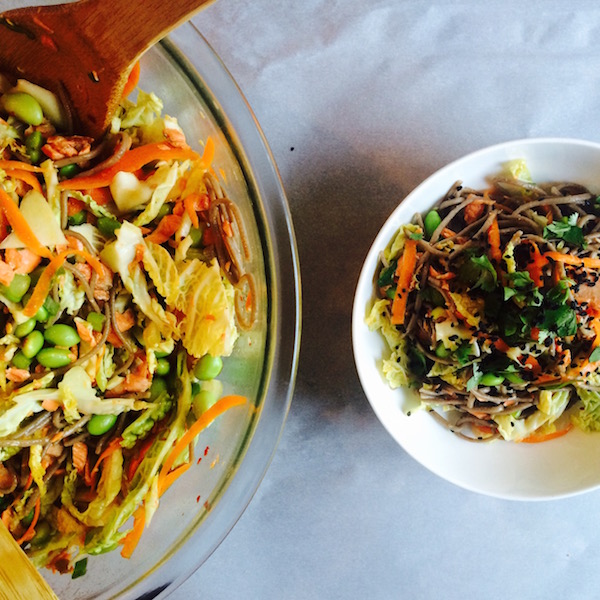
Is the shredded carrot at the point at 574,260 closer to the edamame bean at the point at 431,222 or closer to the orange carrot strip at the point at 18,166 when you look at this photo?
the edamame bean at the point at 431,222

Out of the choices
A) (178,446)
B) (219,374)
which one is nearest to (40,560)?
(178,446)

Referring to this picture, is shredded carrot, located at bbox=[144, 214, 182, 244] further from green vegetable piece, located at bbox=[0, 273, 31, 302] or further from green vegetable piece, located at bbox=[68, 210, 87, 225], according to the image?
green vegetable piece, located at bbox=[0, 273, 31, 302]

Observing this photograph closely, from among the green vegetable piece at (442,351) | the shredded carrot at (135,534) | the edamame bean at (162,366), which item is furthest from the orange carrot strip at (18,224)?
the green vegetable piece at (442,351)

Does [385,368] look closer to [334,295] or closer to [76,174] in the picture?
[334,295]

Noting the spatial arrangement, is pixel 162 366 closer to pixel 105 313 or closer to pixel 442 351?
pixel 105 313

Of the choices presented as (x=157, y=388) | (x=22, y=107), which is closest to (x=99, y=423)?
(x=157, y=388)

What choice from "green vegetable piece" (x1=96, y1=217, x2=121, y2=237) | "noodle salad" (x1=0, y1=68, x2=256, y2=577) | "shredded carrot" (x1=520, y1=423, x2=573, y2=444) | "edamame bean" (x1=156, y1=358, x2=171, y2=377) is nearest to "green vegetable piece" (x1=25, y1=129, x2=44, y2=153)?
"noodle salad" (x1=0, y1=68, x2=256, y2=577)
